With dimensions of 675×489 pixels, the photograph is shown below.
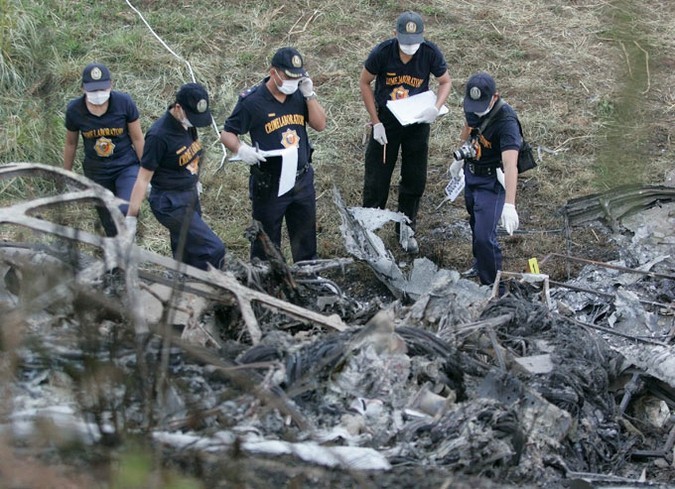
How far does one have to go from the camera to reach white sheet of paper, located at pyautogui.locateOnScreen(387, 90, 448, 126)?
7293 millimetres

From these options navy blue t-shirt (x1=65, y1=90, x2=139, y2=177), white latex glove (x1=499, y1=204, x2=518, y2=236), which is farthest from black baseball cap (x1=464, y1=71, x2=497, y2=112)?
navy blue t-shirt (x1=65, y1=90, x2=139, y2=177)

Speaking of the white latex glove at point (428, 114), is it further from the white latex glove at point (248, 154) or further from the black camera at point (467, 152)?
the white latex glove at point (248, 154)

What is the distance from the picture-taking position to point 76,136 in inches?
256

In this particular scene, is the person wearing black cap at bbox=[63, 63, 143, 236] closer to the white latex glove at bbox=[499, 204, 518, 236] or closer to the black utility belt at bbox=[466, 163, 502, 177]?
the black utility belt at bbox=[466, 163, 502, 177]

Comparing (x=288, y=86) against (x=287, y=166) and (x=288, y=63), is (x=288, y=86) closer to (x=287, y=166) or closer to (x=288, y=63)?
(x=288, y=63)

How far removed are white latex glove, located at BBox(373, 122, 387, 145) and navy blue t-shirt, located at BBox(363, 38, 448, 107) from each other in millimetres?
206

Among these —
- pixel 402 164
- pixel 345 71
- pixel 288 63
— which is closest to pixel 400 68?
pixel 402 164

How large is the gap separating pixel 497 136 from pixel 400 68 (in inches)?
50.9

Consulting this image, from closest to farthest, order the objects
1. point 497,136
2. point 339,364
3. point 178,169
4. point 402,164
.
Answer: point 339,364 → point 178,169 → point 497,136 → point 402,164

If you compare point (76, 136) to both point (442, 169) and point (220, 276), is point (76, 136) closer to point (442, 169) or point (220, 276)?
point (220, 276)

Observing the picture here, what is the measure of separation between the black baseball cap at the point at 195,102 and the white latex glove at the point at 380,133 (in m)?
1.93

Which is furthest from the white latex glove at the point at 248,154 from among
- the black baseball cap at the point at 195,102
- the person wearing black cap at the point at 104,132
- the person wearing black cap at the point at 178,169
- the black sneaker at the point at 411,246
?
the black sneaker at the point at 411,246

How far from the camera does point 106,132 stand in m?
6.46

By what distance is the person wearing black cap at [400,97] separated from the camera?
7270mm
